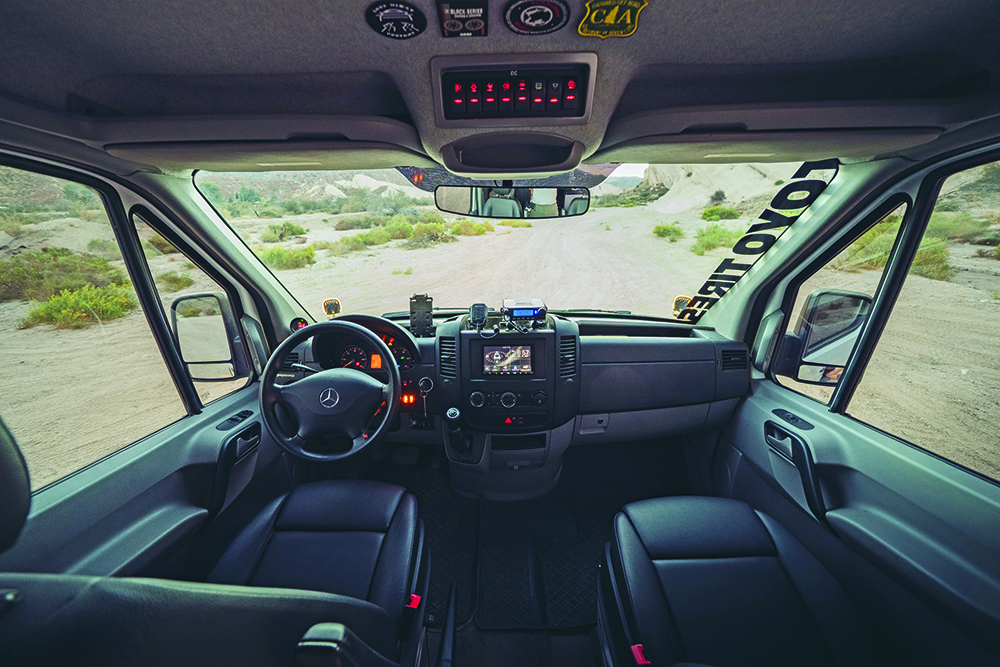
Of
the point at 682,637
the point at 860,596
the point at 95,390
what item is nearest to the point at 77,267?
the point at 95,390

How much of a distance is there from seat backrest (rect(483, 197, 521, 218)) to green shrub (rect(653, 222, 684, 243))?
1505 millimetres

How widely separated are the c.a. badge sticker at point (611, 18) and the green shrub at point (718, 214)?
187cm

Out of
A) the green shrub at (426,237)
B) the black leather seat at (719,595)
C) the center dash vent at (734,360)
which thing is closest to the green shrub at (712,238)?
the center dash vent at (734,360)

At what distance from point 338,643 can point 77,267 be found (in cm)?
246

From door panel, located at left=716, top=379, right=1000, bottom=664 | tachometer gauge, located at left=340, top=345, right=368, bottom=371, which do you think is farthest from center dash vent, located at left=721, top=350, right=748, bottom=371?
tachometer gauge, located at left=340, top=345, right=368, bottom=371

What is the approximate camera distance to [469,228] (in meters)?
3.00

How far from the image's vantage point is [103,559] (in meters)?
1.45

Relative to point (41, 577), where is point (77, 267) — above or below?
above

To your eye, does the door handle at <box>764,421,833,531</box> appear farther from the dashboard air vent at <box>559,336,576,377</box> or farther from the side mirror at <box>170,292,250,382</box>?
the side mirror at <box>170,292,250,382</box>

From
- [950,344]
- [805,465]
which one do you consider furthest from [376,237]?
[950,344]

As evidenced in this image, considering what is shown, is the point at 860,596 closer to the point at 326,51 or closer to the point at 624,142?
the point at 624,142

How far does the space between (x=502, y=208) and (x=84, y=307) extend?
7.83 feet

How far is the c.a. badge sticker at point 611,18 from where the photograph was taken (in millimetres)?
1128

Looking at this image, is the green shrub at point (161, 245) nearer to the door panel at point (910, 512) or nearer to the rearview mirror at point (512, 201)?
the rearview mirror at point (512, 201)
